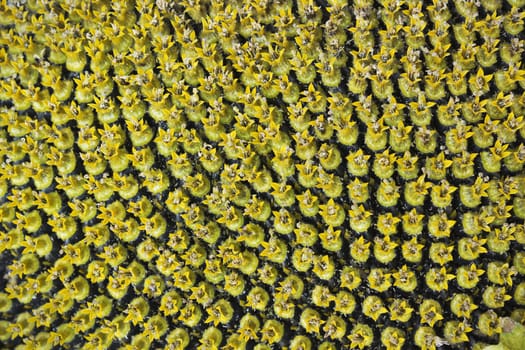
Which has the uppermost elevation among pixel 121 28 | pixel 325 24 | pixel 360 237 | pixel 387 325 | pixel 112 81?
pixel 325 24

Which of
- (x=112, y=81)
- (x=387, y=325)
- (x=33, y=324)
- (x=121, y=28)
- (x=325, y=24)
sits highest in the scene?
(x=325, y=24)

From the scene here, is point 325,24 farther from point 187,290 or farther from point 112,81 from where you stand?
point 187,290

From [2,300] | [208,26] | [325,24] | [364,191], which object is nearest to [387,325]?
[364,191]

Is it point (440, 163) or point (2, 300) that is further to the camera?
point (2, 300)

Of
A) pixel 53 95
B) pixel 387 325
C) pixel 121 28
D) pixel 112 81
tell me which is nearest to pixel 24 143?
pixel 53 95

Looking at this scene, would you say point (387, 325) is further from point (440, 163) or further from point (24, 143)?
point (24, 143)

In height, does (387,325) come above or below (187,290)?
above
